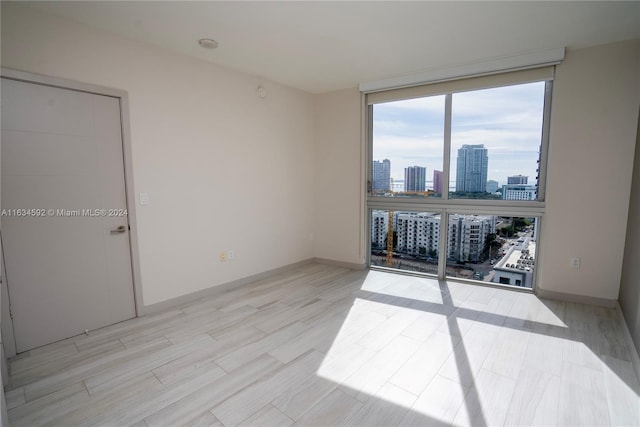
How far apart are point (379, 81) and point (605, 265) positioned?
332 cm

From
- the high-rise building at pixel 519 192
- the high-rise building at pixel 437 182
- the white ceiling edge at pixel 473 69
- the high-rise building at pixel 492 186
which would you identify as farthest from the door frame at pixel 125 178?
the high-rise building at pixel 519 192

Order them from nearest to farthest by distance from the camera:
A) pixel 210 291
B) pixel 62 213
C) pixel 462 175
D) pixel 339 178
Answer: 1. pixel 62 213
2. pixel 210 291
3. pixel 462 175
4. pixel 339 178

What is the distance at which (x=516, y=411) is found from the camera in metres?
1.85

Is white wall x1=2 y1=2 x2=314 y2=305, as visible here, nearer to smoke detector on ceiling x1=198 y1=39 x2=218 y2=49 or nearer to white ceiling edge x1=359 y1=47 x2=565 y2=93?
smoke detector on ceiling x1=198 y1=39 x2=218 y2=49

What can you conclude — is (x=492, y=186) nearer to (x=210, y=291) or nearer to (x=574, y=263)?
(x=574, y=263)

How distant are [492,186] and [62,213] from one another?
14.6 feet

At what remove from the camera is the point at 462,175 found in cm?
402

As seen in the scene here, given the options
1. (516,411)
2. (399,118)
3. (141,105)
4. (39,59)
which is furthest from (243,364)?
(399,118)

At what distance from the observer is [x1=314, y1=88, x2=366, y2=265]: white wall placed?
4672mm

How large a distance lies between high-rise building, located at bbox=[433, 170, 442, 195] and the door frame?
11.7 ft

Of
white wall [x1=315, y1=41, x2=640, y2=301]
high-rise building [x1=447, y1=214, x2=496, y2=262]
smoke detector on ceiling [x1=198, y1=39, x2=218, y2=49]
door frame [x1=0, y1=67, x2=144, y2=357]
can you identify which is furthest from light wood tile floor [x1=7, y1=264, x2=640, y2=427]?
smoke detector on ceiling [x1=198, y1=39, x2=218, y2=49]

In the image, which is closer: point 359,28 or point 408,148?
point 359,28

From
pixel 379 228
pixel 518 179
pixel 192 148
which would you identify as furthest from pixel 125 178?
pixel 518 179

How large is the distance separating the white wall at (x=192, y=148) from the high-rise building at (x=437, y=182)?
197cm
